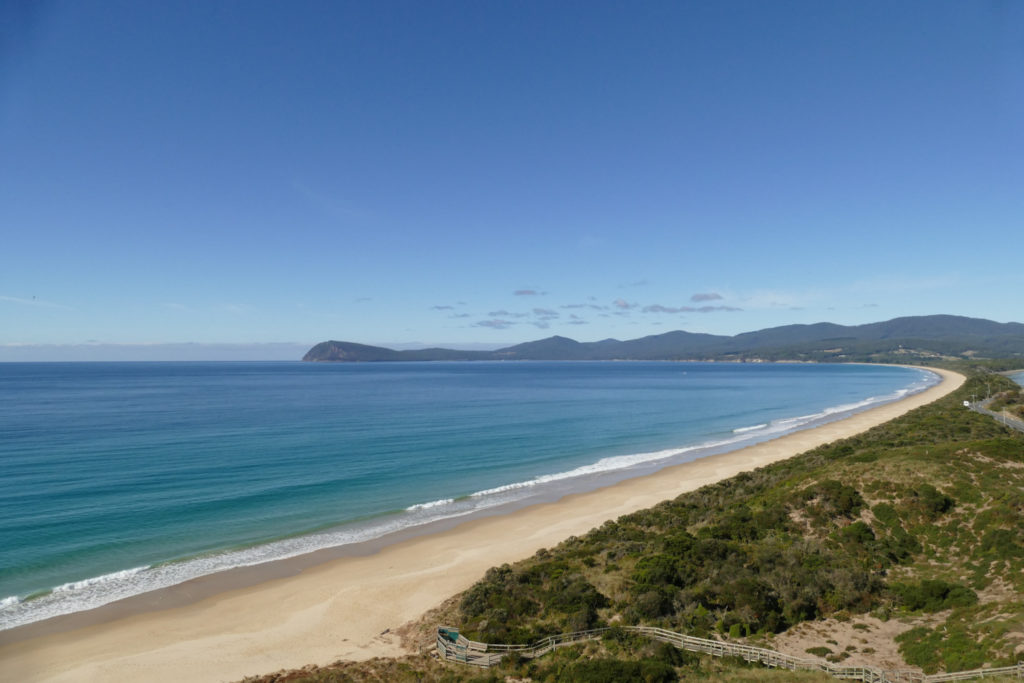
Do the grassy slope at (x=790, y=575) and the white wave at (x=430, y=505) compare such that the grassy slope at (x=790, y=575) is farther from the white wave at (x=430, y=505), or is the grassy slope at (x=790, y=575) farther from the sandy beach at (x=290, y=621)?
the white wave at (x=430, y=505)

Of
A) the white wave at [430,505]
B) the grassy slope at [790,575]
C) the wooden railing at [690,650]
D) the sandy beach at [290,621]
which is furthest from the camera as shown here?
the white wave at [430,505]

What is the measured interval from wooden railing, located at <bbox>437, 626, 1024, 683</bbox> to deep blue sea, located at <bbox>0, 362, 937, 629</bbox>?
14.5 metres

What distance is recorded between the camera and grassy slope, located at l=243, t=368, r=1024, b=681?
16.5 meters

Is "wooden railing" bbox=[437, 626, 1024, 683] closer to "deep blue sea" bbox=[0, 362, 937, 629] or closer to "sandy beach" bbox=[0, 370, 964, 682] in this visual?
"sandy beach" bbox=[0, 370, 964, 682]

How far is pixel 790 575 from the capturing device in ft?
67.4

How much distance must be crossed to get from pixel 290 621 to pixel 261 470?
998 inches

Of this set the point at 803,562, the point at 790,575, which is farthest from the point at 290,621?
the point at 803,562

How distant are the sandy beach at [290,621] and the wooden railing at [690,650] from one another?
8.54 ft

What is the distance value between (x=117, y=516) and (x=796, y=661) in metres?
36.1

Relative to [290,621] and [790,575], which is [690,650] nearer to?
[790,575]

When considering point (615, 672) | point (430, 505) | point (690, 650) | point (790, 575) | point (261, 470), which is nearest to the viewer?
point (615, 672)

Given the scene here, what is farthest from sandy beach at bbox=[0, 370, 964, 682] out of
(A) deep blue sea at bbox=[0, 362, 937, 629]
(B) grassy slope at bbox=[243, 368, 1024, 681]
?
(A) deep blue sea at bbox=[0, 362, 937, 629]

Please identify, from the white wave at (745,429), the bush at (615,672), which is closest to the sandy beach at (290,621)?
the bush at (615,672)

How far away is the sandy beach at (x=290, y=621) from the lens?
18.4 meters
